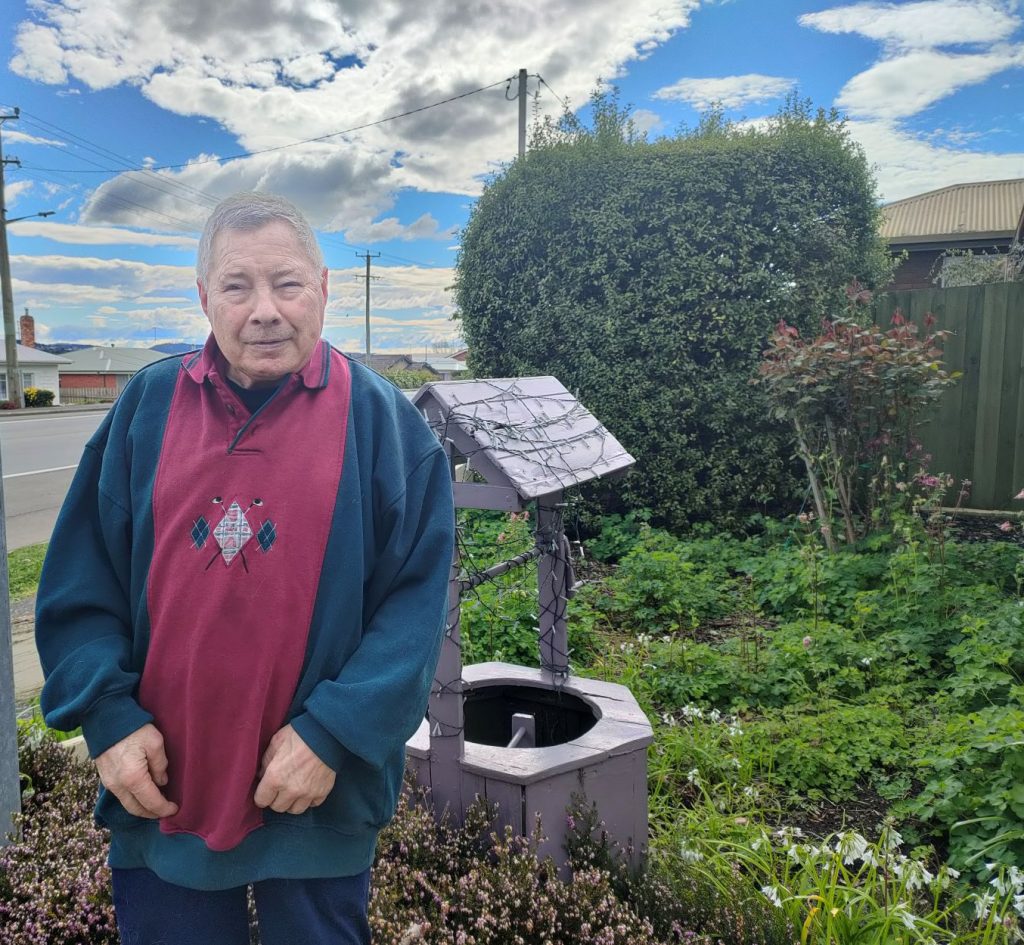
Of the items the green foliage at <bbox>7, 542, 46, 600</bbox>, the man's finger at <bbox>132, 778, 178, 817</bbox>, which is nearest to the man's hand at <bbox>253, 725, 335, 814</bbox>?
the man's finger at <bbox>132, 778, 178, 817</bbox>

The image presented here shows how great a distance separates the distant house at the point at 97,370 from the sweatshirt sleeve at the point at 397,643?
176ft

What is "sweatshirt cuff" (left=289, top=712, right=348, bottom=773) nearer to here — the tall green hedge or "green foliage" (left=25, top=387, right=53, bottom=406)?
the tall green hedge

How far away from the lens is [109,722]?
47.1 inches

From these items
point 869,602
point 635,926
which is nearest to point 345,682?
point 635,926

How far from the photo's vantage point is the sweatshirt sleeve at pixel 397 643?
1166mm

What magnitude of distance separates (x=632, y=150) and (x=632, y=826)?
532cm

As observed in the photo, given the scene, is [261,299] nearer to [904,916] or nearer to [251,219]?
[251,219]

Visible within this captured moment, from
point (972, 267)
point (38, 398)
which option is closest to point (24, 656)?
point (972, 267)

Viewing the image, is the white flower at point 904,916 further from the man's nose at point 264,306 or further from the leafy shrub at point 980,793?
the man's nose at point 264,306

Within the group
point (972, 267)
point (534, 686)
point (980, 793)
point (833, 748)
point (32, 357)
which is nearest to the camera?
point (980, 793)

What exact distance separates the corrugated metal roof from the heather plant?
41.0 ft

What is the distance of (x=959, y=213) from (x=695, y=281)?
17.1m

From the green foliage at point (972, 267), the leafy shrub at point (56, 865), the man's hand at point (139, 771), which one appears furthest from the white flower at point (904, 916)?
the green foliage at point (972, 267)

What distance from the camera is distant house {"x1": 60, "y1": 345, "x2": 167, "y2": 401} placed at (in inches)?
2050
